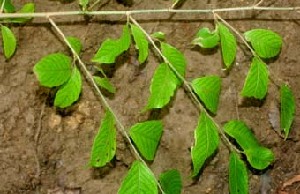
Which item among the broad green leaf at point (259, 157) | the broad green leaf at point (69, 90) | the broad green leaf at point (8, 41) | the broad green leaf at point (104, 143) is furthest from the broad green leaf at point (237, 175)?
the broad green leaf at point (8, 41)

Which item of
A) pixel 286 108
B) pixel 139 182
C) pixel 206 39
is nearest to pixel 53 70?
pixel 139 182

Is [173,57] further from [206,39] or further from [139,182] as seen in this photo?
[139,182]

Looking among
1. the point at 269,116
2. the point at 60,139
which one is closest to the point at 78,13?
the point at 60,139

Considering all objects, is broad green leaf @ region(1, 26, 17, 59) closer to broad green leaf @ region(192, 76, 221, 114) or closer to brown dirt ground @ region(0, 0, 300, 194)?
brown dirt ground @ region(0, 0, 300, 194)

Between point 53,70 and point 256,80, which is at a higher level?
point 53,70

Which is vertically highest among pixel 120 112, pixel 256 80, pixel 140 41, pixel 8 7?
pixel 8 7

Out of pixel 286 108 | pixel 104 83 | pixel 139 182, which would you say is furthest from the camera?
pixel 286 108
